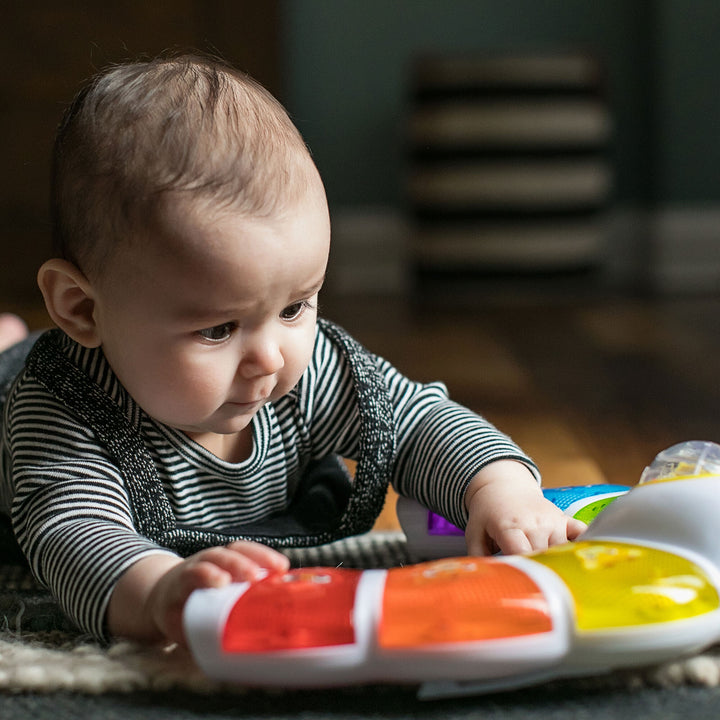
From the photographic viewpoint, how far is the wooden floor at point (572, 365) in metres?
1.02

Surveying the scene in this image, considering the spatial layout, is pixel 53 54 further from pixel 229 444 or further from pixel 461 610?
pixel 461 610

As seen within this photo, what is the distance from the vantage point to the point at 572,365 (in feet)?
4.76

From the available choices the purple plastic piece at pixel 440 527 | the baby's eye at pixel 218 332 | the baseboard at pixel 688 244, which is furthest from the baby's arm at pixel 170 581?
the baseboard at pixel 688 244

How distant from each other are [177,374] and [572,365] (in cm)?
96

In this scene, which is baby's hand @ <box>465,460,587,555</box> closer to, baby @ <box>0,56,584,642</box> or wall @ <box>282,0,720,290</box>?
baby @ <box>0,56,584,642</box>

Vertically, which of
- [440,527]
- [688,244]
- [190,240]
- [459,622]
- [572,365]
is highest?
[190,240]

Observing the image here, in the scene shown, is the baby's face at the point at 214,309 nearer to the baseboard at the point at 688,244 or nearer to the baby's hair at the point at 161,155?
the baby's hair at the point at 161,155

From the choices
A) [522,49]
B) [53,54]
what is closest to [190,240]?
[53,54]

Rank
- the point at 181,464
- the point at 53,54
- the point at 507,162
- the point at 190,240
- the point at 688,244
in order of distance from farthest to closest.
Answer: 1. the point at 688,244
2. the point at 507,162
3. the point at 53,54
4. the point at 181,464
5. the point at 190,240

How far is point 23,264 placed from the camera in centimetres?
215

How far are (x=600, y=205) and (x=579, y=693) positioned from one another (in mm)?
1924

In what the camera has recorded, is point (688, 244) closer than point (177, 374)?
No

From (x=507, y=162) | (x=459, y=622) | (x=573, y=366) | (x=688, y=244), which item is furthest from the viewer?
(x=688, y=244)

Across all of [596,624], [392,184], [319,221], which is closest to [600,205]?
[392,184]
